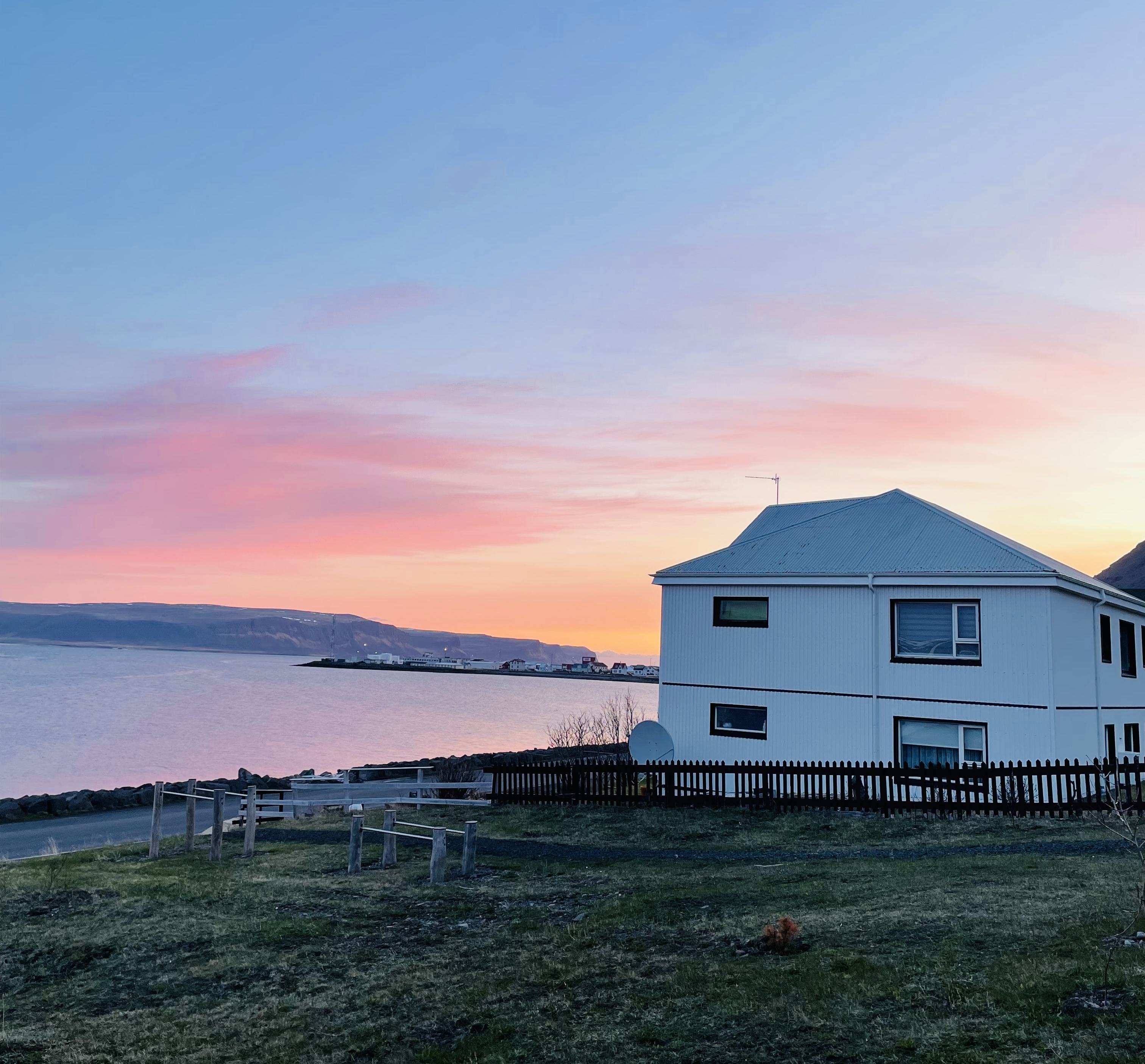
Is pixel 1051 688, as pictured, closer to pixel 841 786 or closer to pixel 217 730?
pixel 841 786

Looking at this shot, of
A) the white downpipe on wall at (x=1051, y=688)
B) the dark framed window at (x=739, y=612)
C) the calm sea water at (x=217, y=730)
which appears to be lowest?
the calm sea water at (x=217, y=730)

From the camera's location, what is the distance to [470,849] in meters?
19.1

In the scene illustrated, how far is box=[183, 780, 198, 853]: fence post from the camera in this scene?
2366 centimetres

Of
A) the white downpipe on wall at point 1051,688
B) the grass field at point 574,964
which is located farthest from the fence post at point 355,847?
the white downpipe on wall at point 1051,688

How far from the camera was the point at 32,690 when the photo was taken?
163 metres

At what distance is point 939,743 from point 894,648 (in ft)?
9.26

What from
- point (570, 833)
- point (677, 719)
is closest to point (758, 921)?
point (570, 833)

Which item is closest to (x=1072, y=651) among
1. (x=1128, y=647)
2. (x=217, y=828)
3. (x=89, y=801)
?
(x=1128, y=647)

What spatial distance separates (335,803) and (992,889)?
60.0 ft

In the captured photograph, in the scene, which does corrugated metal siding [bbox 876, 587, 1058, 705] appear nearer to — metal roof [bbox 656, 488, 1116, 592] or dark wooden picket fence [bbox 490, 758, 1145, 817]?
metal roof [bbox 656, 488, 1116, 592]

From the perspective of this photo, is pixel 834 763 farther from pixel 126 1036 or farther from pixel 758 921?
pixel 126 1036

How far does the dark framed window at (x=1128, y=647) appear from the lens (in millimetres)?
31031

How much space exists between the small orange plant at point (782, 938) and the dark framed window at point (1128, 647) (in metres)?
23.5

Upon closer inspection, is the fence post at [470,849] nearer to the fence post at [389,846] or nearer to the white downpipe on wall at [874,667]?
the fence post at [389,846]
